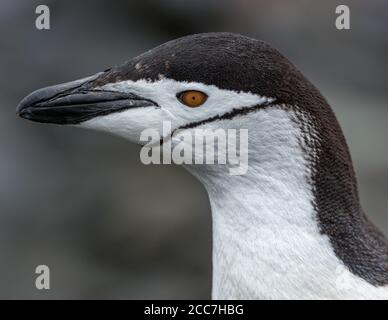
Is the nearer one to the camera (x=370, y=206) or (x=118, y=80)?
(x=118, y=80)

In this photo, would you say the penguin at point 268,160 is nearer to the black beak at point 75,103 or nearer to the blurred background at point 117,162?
the black beak at point 75,103

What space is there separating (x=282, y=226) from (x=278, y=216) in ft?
0.12

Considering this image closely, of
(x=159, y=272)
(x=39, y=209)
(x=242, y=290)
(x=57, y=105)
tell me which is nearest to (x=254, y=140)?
(x=242, y=290)

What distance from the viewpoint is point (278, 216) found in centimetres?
287

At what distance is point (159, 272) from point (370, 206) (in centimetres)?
174

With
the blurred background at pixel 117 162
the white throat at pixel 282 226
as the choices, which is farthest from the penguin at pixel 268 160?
the blurred background at pixel 117 162

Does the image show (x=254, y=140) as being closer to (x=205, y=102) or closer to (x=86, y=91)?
(x=205, y=102)

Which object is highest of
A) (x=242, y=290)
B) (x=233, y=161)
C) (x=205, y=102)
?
(x=205, y=102)

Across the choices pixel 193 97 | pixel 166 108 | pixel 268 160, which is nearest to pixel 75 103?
pixel 166 108

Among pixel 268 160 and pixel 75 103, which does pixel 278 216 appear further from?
pixel 75 103

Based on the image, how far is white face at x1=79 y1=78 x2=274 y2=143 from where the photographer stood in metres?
2.85

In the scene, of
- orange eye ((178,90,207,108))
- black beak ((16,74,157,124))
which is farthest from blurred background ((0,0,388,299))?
orange eye ((178,90,207,108))

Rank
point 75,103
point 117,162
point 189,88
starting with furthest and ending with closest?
1. point 117,162
2. point 75,103
3. point 189,88

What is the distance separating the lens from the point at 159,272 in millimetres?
6523
